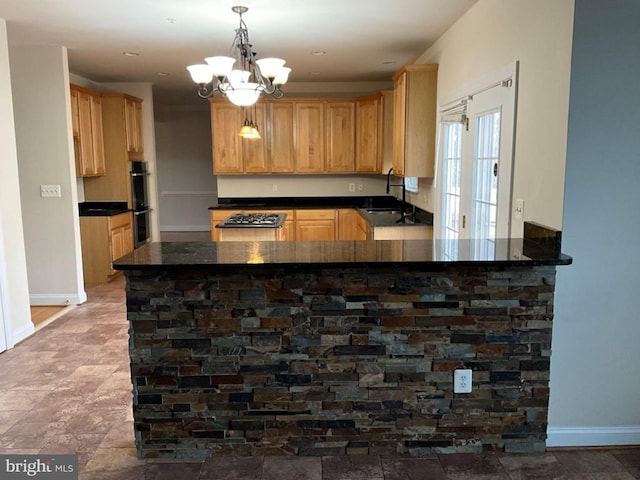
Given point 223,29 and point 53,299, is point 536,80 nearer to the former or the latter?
point 223,29

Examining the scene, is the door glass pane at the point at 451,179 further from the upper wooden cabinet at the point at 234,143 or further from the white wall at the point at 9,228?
the white wall at the point at 9,228

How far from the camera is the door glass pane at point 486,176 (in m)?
3.14

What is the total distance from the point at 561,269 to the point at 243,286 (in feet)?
4.78

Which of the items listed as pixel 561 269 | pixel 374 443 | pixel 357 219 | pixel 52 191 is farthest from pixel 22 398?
pixel 357 219

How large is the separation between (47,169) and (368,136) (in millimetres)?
Answer: 3793

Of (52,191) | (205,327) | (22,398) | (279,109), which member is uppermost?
(279,109)

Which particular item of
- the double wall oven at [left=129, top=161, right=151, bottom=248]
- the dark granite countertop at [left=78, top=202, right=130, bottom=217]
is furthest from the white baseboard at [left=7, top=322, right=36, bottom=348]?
the double wall oven at [left=129, top=161, right=151, bottom=248]

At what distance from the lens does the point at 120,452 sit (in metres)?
2.45

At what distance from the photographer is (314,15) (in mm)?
3637

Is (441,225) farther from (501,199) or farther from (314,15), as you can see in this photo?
(314,15)

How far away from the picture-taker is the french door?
283 centimetres

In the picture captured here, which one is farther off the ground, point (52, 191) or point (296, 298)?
point (52, 191)

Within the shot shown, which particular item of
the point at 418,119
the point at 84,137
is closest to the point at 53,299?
the point at 84,137

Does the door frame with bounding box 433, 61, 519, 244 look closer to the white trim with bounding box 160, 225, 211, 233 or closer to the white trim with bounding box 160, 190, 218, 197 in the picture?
the white trim with bounding box 160, 190, 218, 197
